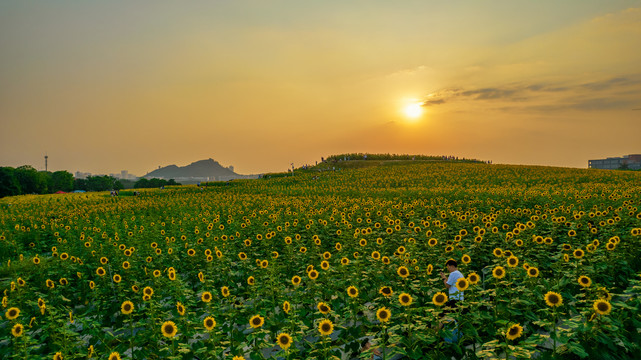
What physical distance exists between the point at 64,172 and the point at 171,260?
385ft

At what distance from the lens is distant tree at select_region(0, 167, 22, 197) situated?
62838mm

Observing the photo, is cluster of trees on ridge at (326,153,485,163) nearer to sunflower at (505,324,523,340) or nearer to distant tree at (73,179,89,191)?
sunflower at (505,324,523,340)

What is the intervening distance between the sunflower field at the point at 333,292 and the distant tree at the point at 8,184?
67.9 metres

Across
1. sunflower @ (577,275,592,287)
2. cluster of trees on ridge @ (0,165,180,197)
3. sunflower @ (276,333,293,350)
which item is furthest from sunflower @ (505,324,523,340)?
cluster of trees on ridge @ (0,165,180,197)

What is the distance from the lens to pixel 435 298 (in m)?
4.32

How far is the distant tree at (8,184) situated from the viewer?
6284cm

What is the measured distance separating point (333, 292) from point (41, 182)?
10386 centimetres

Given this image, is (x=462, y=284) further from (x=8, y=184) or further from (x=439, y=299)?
(x=8, y=184)

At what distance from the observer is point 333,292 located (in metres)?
6.28

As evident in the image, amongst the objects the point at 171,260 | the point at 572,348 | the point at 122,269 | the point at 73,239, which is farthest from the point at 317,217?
the point at 572,348

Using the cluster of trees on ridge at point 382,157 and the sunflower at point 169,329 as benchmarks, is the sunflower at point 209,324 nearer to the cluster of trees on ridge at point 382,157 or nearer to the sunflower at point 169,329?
the sunflower at point 169,329

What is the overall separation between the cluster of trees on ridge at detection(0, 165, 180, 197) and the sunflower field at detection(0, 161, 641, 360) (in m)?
70.8

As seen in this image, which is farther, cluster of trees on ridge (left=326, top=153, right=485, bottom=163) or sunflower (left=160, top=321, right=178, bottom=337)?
cluster of trees on ridge (left=326, top=153, right=485, bottom=163)

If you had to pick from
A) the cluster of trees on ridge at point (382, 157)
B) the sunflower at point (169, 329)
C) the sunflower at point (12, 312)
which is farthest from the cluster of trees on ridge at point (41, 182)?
the sunflower at point (169, 329)
